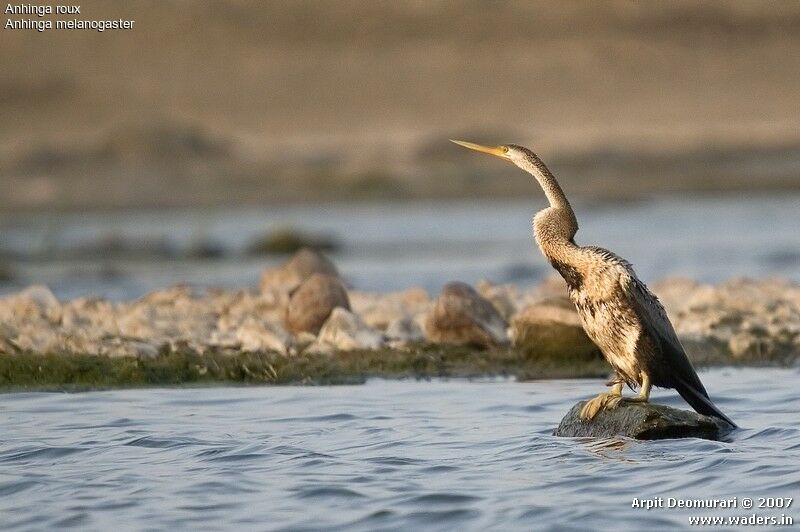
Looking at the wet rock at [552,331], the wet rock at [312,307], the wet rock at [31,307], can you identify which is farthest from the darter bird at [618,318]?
the wet rock at [31,307]

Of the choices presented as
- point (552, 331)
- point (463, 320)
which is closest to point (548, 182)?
point (552, 331)

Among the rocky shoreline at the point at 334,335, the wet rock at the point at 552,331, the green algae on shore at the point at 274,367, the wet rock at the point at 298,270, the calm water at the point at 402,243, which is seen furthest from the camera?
the calm water at the point at 402,243

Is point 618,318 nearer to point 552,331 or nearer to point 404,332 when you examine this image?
point 552,331

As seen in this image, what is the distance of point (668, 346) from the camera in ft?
34.3

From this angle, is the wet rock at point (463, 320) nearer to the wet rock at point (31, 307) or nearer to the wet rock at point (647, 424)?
the wet rock at point (31, 307)

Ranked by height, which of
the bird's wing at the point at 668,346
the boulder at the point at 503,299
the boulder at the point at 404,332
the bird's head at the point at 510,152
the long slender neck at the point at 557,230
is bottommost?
the bird's wing at the point at 668,346

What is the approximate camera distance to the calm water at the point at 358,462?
340 inches

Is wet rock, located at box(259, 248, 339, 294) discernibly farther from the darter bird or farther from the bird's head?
the darter bird

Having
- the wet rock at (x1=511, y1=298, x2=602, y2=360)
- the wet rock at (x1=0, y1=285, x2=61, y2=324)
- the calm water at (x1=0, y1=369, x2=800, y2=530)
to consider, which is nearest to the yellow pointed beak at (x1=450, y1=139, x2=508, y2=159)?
the calm water at (x1=0, y1=369, x2=800, y2=530)

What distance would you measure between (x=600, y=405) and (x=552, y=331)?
3277mm

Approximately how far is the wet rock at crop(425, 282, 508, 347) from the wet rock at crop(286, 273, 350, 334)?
933 millimetres

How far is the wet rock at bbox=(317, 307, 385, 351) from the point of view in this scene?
46.2 feet

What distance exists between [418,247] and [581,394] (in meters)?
18.3

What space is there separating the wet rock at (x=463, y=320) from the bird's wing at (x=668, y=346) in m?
3.83
